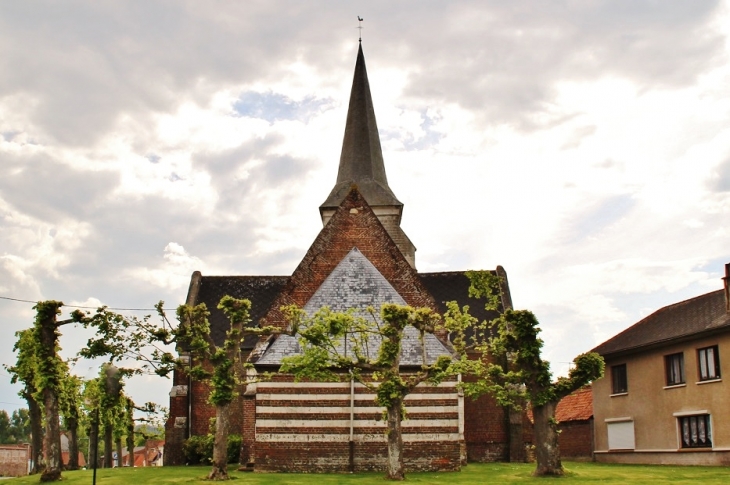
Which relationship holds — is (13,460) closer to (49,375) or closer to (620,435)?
(49,375)

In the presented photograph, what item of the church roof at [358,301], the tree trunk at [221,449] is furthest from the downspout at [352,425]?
the tree trunk at [221,449]

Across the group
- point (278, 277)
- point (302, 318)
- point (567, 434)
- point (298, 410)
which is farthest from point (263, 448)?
point (567, 434)

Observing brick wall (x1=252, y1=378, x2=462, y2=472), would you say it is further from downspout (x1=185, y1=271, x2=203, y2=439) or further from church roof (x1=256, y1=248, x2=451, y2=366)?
downspout (x1=185, y1=271, x2=203, y2=439)

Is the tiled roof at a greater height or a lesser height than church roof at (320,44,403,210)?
lesser

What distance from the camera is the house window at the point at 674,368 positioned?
33750 millimetres

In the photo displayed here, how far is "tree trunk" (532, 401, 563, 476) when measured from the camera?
2380cm

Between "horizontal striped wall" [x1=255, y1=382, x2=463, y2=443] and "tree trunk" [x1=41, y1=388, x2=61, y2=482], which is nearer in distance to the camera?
"tree trunk" [x1=41, y1=388, x2=61, y2=482]

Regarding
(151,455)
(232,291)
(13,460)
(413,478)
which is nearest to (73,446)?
(232,291)

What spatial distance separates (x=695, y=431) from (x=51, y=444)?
26780 mm

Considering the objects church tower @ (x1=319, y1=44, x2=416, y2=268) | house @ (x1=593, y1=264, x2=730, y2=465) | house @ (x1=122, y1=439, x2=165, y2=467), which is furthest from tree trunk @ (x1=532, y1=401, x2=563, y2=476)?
→ house @ (x1=122, y1=439, x2=165, y2=467)

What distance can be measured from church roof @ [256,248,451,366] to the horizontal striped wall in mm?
1266

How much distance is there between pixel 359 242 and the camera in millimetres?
33438

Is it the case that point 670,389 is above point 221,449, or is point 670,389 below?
above

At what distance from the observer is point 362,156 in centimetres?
5403
